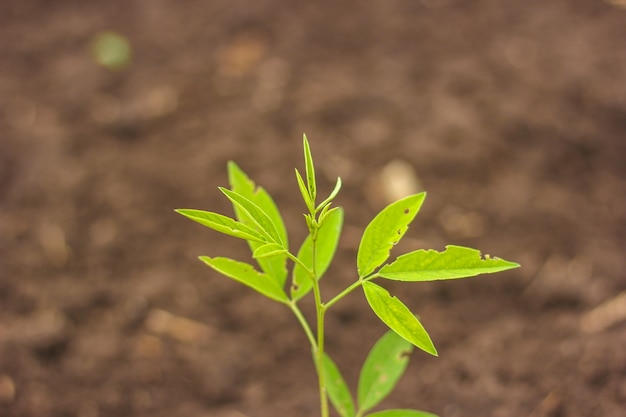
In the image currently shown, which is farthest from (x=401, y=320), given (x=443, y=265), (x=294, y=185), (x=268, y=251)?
(x=294, y=185)

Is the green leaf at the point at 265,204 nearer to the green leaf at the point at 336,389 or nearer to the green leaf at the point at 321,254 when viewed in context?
the green leaf at the point at 321,254

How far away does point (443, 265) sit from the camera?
95cm

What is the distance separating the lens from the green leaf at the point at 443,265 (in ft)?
3.05

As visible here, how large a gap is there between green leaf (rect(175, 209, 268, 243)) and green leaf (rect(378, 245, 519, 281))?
0.72ft

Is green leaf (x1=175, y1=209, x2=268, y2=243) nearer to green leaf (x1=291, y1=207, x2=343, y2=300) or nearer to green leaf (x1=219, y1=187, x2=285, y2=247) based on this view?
green leaf (x1=219, y1=187, x2=285, y2=247)

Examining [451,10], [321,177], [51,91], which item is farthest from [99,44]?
[451,10]

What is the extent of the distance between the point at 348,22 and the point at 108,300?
1.79 meters

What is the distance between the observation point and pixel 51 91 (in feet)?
9.08

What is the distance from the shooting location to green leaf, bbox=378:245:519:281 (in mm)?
928

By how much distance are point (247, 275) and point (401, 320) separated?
0.92 ft

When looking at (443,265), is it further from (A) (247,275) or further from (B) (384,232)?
(A) (247,275)

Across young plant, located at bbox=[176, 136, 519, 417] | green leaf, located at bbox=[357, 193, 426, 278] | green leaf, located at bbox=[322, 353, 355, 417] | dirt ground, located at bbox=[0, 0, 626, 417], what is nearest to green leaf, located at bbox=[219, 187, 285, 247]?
young plant, located at bbox=[176, 136, 519, 417]

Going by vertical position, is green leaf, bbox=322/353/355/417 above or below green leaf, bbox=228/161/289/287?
below

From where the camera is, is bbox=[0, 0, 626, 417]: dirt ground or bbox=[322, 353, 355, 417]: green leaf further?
bbox=[0, 0, 626, 417]: dirt ground
